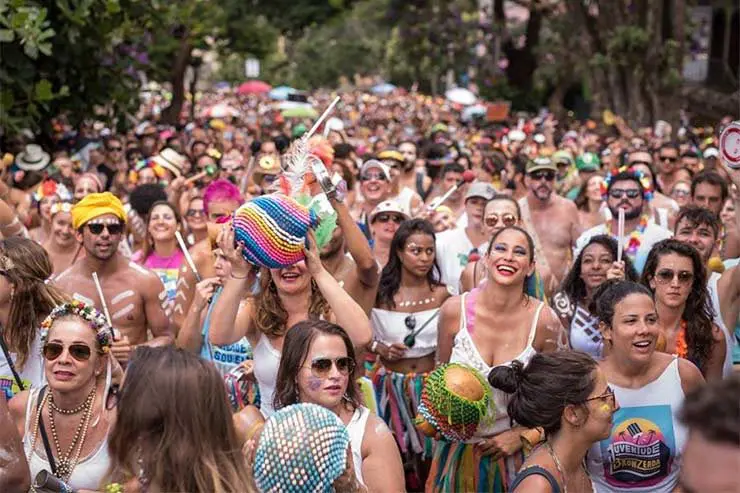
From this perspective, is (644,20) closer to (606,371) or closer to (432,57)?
(432,57)

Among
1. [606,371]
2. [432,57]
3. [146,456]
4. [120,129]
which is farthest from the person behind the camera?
[432,57]

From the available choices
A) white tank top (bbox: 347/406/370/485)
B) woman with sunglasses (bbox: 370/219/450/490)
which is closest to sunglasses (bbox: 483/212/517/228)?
woman with sunglasses (bbox: 370/219/450/490)

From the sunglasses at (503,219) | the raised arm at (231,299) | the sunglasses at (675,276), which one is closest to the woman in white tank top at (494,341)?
the sunglasses at (675,276)

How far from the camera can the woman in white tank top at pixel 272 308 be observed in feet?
17.0

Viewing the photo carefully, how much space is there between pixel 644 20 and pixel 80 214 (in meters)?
20.6

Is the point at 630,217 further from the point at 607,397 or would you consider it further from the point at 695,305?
the point at 607,397

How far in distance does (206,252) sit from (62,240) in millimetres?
1340

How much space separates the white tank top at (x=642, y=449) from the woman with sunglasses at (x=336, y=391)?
3.36 ft

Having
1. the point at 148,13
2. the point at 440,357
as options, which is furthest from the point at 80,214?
the point at 148,13

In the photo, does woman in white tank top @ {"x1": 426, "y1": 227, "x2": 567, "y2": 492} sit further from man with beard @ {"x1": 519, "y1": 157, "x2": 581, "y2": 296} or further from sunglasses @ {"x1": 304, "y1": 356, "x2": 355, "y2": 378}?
man with beard @ {"x1": 519, "y1": 157, "x2": 581, "y2": 296}

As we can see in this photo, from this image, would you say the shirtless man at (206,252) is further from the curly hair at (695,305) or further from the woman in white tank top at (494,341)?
the curly hair at (695,305)

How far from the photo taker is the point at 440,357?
6426 millimetres

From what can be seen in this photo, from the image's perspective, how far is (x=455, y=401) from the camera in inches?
209

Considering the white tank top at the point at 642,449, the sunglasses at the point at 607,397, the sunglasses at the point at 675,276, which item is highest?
the sunglasses at the point at 675,276
